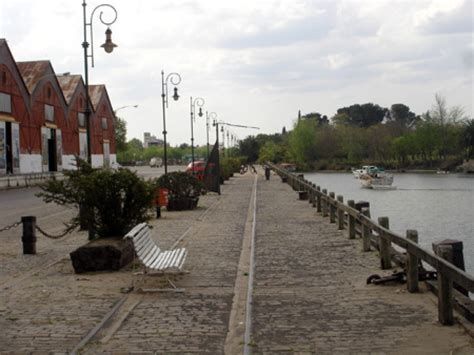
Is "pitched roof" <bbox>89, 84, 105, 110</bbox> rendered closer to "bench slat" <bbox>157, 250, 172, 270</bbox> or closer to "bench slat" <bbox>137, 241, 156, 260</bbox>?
"bench slat" <bbox>157, 250, 172, 270</bbox>

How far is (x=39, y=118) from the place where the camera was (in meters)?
61.2

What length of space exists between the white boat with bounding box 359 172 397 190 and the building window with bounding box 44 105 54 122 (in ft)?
105

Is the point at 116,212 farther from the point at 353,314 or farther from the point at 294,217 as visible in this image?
the point at 294,217

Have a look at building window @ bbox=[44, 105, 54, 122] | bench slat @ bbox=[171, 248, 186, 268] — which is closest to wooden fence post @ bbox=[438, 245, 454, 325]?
bench slat @ bbox=[171, 248, 186, 268]

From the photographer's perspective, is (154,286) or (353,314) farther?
(154,286)

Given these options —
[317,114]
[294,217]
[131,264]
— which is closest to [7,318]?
[131,264]

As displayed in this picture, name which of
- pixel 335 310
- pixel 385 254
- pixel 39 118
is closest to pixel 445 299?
pixel 335 310

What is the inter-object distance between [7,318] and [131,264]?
4.29 m

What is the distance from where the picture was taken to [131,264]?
12.8 meters

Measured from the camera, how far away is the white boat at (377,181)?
69062 mm

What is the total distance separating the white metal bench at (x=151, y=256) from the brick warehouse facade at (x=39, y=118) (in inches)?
1501

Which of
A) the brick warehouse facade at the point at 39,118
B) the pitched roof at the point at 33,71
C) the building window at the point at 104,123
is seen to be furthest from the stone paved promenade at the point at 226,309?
the building window at the point at 104,123

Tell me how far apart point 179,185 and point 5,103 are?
30.6 metres

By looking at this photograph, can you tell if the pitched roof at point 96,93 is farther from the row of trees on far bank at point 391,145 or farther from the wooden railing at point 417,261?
the wooden railing at point 417,261
